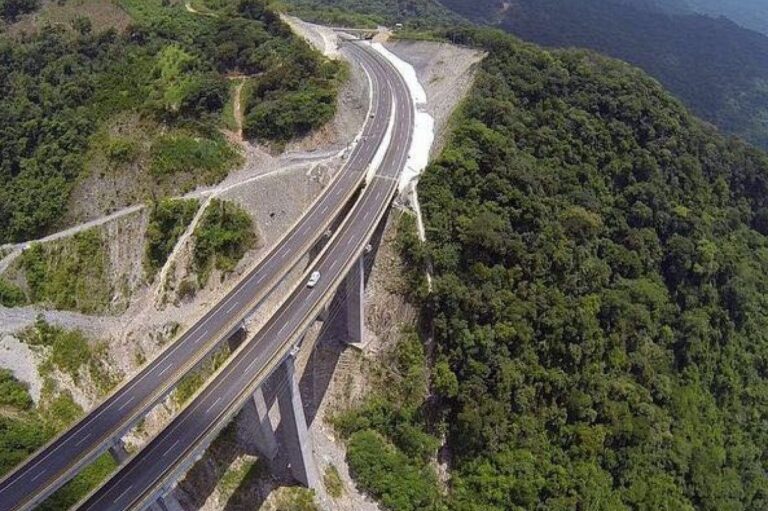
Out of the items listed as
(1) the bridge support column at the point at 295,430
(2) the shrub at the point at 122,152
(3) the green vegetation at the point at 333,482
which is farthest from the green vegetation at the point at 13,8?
(3) the green vegetation at the point at 333,482

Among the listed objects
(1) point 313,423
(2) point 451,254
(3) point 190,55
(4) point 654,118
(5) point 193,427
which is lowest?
(1) point 313,423

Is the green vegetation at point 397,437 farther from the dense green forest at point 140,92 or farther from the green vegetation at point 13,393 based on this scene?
the dense green forest at point 140,92

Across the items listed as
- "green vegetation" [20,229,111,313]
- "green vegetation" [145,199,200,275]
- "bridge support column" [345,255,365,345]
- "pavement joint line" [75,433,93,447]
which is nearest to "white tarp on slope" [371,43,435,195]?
"bridge support column" [345,255,365,345]

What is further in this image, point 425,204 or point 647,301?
point 647,301

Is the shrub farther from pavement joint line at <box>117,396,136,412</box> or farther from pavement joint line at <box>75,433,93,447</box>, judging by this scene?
pavement joint line at <box>75,433,93,447</box>

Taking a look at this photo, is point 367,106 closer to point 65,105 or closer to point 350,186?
point 350,186

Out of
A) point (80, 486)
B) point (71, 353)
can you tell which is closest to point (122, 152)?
point (71, 353)

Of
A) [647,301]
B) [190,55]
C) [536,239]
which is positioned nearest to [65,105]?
[190,55]
